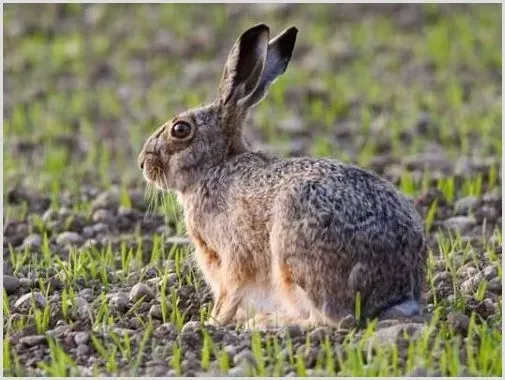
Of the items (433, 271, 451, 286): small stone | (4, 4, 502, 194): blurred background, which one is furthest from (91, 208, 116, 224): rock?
(433, 271, 451, 286): small stone

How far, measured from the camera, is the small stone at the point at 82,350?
6094mm

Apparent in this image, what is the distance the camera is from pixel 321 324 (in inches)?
249

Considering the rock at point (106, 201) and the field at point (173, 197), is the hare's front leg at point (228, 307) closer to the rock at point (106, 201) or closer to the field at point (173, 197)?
the field at point (173, 197)

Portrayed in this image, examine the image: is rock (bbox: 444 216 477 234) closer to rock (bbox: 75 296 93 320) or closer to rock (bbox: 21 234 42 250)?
rock (bbox: 21 234 42 250)

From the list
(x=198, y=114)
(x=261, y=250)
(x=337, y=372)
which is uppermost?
(x=198, y=114)

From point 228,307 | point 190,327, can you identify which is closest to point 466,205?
point 228,307

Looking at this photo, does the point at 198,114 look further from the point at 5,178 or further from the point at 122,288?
the point at 5,178

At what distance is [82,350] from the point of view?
20.0 ft

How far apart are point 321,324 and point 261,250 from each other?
50 cm

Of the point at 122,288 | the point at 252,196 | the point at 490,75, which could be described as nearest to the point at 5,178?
the point at 122,288

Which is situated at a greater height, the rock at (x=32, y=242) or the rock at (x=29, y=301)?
the rock at (x=32, y=242)

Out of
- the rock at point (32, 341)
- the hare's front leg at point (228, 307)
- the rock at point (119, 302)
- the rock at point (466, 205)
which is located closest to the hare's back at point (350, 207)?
the hare's front leg at point (228, 307)

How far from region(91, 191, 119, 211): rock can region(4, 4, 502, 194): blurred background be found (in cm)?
40

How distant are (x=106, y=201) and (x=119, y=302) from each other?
285 cm
